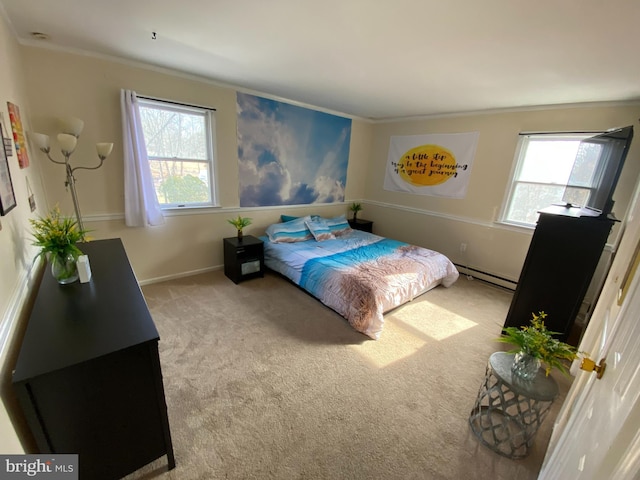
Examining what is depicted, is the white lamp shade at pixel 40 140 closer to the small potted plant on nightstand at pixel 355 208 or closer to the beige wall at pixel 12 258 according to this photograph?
the beige wall at pixel 12 258

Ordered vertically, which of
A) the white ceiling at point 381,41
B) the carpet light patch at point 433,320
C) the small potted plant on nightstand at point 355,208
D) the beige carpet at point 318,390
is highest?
the white ceiling at point 381,41

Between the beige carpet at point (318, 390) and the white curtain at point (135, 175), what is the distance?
844 millimetres

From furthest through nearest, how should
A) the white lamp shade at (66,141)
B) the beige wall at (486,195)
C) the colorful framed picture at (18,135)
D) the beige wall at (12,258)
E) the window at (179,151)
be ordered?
the window at (179,151) → the beige wall at (486,195) → the white lamp shade at (66,141) → the colorful framed picture at (18,135) → the beige wall at (12,258)

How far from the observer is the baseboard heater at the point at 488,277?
3408 mm

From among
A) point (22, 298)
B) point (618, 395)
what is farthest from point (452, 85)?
point (22, 298)

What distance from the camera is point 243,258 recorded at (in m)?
3.19

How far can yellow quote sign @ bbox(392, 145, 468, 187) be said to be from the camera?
12.4 feet

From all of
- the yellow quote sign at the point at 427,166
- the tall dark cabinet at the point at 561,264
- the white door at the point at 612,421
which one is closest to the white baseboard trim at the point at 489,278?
the tall dark cabinet at the point at 561,264

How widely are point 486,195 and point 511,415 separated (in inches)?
112

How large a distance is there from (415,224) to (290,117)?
101 inches

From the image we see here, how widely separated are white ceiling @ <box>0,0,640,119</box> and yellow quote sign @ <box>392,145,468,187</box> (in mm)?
1079

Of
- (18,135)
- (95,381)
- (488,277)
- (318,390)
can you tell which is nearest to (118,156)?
(18,135)

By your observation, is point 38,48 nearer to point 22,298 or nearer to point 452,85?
point 22,298

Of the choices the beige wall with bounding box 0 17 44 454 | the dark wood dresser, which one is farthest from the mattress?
the beige wall with bounding box 0 17 44 454
